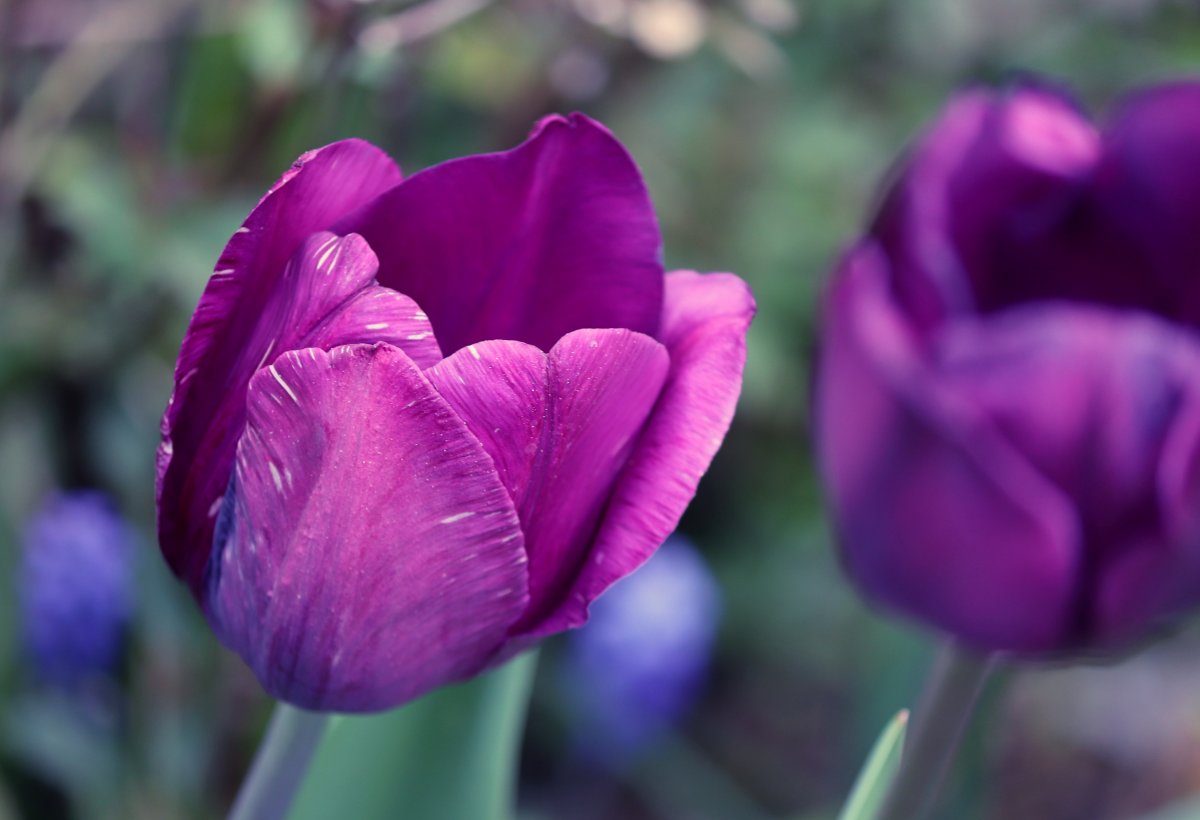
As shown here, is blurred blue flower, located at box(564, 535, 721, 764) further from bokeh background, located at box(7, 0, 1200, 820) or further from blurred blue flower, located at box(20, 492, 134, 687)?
blurred blue flower, located at box(20, 492, 134, 687)

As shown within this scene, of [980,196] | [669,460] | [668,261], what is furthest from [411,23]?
[668,261]

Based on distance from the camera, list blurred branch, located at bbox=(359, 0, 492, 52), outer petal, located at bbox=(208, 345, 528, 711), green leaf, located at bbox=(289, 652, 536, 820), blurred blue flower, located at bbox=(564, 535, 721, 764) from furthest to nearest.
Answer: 1. blurred blue flower, located at bbox=(564, 535, 721, 764)
2. blurred branch, located at bbox=(359, 0, 492, 52)
3. green leaf, located at bbox=(289, 652, 536, 820)
4. outer petal, located at bbox=(208, 345, 528, 711)

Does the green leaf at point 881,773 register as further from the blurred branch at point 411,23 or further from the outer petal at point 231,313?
the blurred branch at point 411,23

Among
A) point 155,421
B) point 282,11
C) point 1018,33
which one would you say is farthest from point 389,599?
point 1018,33

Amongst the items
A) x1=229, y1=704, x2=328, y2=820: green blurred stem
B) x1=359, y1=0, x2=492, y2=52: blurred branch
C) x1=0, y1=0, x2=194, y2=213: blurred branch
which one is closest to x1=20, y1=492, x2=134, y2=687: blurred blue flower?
x1=0, y1=0, x2=194, y2=213: blurred branch

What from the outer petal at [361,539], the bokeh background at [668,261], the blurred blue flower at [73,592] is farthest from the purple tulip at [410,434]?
the blurred blue flower at [73,592]

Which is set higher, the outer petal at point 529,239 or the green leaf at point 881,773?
the outer petal at point 529,239

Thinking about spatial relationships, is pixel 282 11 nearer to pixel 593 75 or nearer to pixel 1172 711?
pixel 593 75
